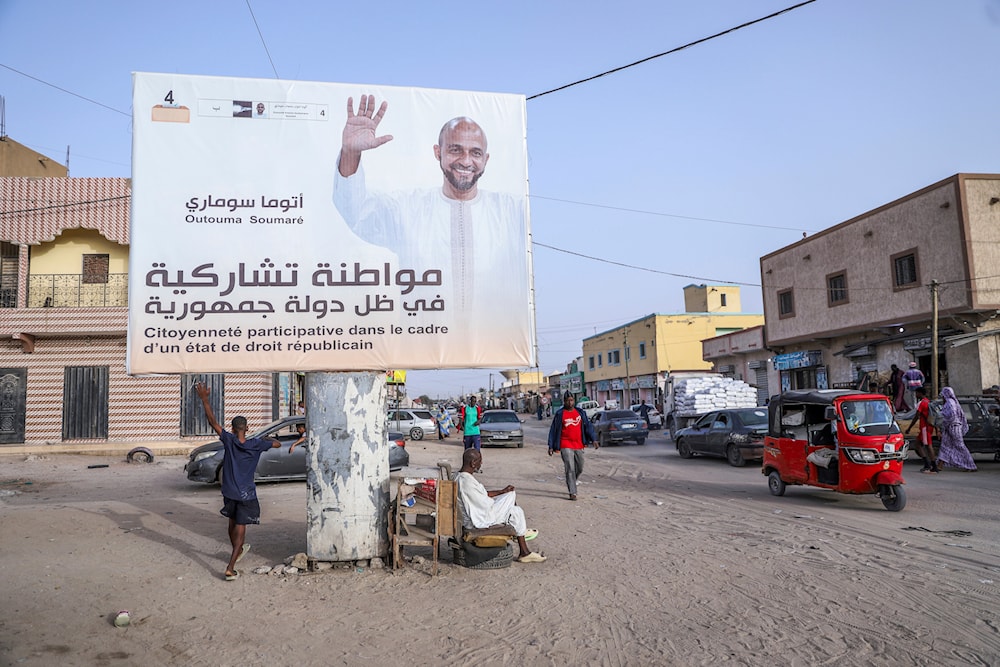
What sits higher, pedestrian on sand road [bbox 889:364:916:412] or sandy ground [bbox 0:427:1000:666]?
pedestrian on sand road [bbox 889:364:916:412]

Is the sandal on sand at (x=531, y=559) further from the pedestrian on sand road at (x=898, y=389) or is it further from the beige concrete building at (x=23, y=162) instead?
the beige concrete building at (x=23, y=162)

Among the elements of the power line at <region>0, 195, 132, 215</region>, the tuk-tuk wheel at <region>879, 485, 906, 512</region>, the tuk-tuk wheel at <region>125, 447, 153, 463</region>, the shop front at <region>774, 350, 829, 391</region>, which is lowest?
the tuk-tuk wheel at <region>879, 485, 906, 512</region>

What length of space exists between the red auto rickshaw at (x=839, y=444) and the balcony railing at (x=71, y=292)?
20.6 meters

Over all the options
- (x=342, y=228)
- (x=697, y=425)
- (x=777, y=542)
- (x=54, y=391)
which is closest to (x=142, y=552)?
(x=342, y=228)

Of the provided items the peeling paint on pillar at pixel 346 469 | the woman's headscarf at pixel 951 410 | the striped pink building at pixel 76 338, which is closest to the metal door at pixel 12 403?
the striped pink building at pixel 76 338

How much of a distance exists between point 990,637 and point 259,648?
506 cm

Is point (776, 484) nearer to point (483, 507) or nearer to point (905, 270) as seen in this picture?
point (483, 507)

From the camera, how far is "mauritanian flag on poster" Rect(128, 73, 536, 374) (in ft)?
23.1

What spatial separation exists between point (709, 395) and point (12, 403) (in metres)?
25.4

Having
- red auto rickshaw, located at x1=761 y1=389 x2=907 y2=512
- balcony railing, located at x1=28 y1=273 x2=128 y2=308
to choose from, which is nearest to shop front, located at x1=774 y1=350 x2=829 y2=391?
red auto rickshaw, located at x1=761 y1=389 x2=907 y2=512

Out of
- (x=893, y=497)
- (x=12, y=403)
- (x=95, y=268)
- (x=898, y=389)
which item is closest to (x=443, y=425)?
(x=95, y=268)

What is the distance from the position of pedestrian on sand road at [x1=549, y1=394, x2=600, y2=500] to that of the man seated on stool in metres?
4.54

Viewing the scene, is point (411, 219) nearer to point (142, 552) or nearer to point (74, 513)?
point (142, 552)

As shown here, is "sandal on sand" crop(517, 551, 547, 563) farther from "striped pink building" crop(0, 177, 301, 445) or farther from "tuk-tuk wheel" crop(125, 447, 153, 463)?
"striped pink building" crop(0, 177, 301, 445)
